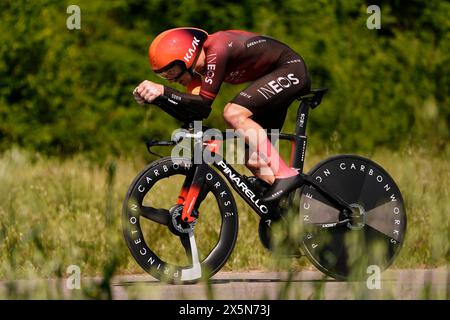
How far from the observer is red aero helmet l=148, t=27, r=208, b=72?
6570mm

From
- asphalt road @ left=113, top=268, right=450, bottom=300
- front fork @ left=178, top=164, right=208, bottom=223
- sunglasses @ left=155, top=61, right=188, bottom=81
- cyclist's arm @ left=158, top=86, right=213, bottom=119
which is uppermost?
sunglasses @ left=155, top=61, right=188, bottom=81

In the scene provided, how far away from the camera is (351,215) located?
7113 mm

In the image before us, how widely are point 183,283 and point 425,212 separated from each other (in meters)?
2.70

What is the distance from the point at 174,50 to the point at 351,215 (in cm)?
159

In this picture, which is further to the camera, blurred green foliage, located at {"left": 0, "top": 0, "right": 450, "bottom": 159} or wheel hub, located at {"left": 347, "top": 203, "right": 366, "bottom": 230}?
blurred green foliage, located at {"left": 0, "top": 0, "right": 450, "bottom": 159}

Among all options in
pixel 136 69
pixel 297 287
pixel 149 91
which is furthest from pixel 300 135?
pixel 136 69

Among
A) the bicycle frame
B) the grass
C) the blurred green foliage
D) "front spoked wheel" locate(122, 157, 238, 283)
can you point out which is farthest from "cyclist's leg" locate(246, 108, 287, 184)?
the blurred green foliage

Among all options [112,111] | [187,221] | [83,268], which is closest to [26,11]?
[112,111]

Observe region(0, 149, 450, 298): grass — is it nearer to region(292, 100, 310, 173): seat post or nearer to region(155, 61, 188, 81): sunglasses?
region(292, 100, 310, 173): seat post

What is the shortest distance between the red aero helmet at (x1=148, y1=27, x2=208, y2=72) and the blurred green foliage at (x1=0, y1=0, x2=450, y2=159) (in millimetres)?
6289

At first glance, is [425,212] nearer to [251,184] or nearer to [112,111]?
[251,184]

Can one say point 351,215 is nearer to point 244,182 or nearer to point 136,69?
point 244,182

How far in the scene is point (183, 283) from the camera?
681 centimetres
